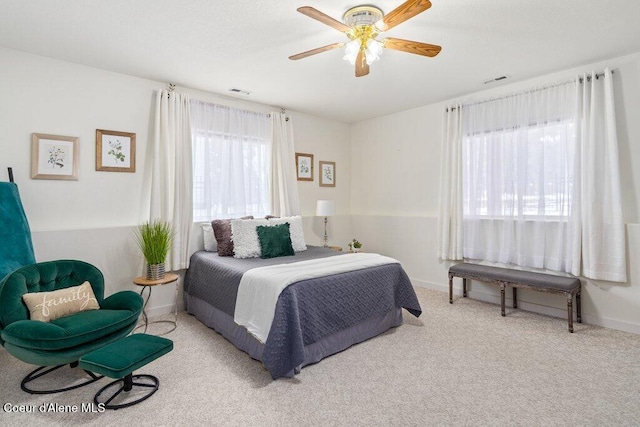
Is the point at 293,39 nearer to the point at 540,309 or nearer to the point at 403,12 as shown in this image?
the point at 403,12

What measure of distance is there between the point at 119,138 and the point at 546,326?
488 cm

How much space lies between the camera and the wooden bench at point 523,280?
3201mm

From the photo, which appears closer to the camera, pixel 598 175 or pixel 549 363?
pixel 549 363

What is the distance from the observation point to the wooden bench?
3201 mm

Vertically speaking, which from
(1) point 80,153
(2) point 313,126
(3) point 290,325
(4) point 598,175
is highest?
(2) point 313,126

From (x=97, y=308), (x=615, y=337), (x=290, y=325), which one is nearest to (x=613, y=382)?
(x=615, y=337)

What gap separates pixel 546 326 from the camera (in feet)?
11.0

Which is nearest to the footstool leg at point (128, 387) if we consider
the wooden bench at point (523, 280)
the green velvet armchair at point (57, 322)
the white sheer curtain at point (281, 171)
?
the green velvet armchair at point (57, 322)

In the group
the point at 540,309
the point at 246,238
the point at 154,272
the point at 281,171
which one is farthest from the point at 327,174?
the point at 540,309

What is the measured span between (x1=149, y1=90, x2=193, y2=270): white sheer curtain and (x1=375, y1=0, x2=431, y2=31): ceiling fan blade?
8.42 ft

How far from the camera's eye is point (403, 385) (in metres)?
2.29

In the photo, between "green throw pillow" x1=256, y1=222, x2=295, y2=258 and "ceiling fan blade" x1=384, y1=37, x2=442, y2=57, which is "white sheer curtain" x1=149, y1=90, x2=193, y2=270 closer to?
"green throw pillow" x1=256, y1=222, x2=295, y2=258

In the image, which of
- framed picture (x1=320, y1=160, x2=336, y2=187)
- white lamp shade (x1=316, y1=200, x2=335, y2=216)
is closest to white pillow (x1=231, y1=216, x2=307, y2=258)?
white lamp shade (x1=316, y1=200, x2=335, y2=216)

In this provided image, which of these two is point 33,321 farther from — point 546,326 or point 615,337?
point 615,337
